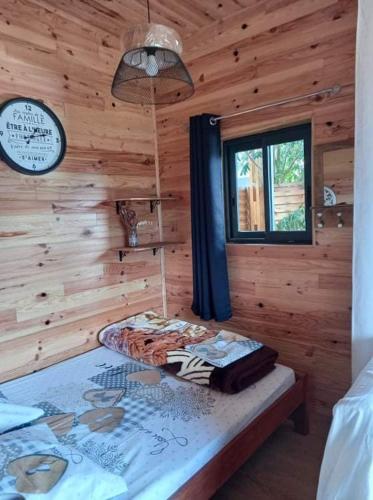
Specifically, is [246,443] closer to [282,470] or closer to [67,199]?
[282,470]

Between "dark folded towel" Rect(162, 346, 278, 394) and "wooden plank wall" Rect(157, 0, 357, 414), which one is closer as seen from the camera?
"dark folded towel" Rect(162, 346, 278, 394)

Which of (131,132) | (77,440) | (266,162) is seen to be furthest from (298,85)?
(77,440)

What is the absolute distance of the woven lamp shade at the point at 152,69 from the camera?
1.38 m

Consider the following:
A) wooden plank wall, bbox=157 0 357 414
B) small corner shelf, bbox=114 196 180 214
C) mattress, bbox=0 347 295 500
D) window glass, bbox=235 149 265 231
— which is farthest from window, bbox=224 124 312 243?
mattress, bbox=0 347 295 500

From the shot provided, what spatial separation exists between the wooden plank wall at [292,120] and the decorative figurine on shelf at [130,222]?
1.83 feet

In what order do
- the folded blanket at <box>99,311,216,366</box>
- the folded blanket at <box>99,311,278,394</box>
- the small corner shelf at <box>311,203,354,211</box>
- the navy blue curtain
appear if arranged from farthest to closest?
the navy blue curtain, the folded blanket at <box>99,311,216,366</box>, the small corner shelf at <box>311,203,354,211</box>, the folded blanket at <box>99,311,278,394</box>

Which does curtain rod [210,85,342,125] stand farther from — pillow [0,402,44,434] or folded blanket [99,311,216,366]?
pillow [0,402,44,434]

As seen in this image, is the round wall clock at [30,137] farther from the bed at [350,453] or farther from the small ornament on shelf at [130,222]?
the bed at [350,453]

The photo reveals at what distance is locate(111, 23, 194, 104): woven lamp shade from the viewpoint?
1375mm

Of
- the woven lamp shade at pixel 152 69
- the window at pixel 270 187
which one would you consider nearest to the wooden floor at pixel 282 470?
the window at pixel 270 187

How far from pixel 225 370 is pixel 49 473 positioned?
0.93m

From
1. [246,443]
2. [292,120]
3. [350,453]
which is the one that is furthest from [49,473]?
[292,120]

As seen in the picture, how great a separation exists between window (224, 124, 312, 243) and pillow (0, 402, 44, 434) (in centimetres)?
172

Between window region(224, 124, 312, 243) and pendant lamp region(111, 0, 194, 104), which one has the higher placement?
pendant lamp region(111, 0, 194, 104)
